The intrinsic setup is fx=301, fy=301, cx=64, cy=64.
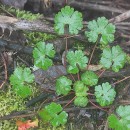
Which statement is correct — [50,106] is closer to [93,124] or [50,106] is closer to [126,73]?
[93,124]

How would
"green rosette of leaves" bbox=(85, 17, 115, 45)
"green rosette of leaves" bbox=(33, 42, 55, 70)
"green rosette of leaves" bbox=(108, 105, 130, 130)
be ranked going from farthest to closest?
1. "green rosette of leaves" bbox=(85, 17, 115, 45)
2. "green rosette of leaves" bbox=(33, 42, 55, 70)
3. "green rosette of leaves" bbox=(108, 105, 130, 130)

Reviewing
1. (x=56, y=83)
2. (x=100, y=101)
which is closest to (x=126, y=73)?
(x=100, y=101)

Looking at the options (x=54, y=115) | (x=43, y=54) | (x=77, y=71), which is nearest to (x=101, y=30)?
(x=77, y=71)

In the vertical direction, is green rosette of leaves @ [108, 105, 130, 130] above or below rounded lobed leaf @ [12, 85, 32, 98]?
below

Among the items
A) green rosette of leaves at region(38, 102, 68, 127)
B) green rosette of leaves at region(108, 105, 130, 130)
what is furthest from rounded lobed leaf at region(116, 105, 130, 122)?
green rosette of leaves at region(38, 102, 68, 127)

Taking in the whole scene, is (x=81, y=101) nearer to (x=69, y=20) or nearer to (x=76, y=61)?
(x=76, y=61)

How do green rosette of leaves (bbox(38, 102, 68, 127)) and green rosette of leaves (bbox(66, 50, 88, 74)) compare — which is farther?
green rosette of leaves (bbox(66, 50, 88, 74))

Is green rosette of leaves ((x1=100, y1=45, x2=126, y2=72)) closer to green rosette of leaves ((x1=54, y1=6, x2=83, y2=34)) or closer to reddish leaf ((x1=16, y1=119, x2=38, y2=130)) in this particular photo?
green rosette of leaves ((x1=54, y1=6, x2=83, y2=34))
